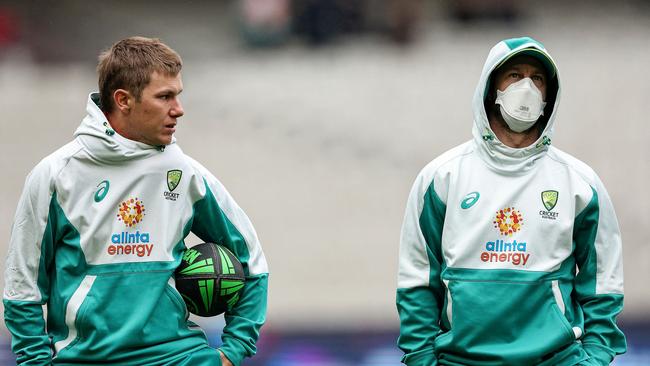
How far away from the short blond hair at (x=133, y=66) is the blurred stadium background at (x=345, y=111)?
7.14 metres

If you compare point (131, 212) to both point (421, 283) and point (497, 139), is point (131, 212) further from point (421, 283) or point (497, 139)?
point (497, 139)

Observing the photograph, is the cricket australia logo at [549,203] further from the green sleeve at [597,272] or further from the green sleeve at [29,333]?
the green sleeve at [29,333]

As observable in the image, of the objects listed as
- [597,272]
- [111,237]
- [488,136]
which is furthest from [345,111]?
[111,237]

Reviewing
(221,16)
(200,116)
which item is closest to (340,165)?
(200,116)

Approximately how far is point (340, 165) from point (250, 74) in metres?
1.35

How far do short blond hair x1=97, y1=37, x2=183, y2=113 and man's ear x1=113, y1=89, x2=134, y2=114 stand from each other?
0.02 meters

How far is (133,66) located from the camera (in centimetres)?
475

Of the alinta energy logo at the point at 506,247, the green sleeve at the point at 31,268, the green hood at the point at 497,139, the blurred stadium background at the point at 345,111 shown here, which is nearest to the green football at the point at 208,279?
the green sleeve at the point at 31,268

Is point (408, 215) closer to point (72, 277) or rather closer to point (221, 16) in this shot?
point (72, 277)

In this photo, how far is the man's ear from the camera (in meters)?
4.77

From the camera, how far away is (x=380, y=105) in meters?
12.6

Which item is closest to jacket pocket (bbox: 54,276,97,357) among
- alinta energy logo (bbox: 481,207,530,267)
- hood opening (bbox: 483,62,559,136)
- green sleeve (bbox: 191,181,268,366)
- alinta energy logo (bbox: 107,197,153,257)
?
alinta energy logo (bbox: 107,197,153,257)

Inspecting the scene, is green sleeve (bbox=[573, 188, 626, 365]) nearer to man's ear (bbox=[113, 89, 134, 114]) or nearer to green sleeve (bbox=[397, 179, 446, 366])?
green sleeve (bbox=[397, 179, 446, 366])

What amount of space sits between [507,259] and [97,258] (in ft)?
5.10
